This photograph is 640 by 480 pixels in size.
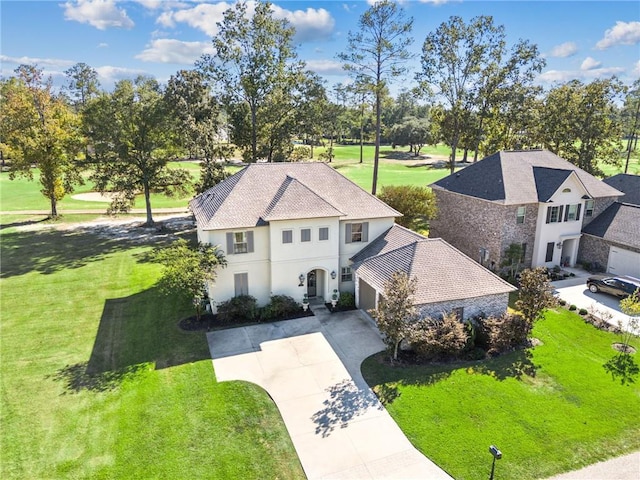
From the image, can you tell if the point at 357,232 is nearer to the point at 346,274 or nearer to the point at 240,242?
the point at 346,274

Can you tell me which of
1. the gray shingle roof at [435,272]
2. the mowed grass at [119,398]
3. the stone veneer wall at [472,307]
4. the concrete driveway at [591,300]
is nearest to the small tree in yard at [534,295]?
the gray shingle roof at [435,272]

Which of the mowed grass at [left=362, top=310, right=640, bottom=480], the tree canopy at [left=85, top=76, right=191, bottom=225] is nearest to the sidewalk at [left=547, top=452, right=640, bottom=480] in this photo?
the mowed grass at [left=362, top=310, right=640, bottom=480]

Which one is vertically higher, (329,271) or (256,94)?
(256,94)

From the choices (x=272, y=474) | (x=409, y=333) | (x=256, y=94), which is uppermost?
(x=256, y=94)

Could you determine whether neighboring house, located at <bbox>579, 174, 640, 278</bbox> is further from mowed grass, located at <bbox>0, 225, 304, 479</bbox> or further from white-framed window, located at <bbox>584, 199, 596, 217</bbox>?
mowed grass, located at <bbox>0, 225, 304, 479</bbox>

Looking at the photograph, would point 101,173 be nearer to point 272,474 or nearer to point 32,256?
point 32,256

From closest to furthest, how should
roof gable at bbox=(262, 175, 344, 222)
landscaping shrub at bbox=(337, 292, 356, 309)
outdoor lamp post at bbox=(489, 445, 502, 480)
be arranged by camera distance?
outdoor lamp post at bbox=(489, 445, 502, 480), roof gable at bbox=(262, 175, 344, 222), landscaping shrub at bbox=(337, 292, 356, 309)

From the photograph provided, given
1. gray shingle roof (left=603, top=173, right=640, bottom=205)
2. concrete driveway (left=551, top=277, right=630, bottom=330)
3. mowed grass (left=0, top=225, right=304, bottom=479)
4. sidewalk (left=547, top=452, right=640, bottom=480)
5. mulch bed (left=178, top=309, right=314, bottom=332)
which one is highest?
gray shingle roof (left=603, top=173, right=640, bottom=205)

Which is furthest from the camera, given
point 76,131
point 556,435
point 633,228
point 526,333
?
point 76,131

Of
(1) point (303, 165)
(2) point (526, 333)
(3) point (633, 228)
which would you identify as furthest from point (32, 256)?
(3) point (633, 228)
